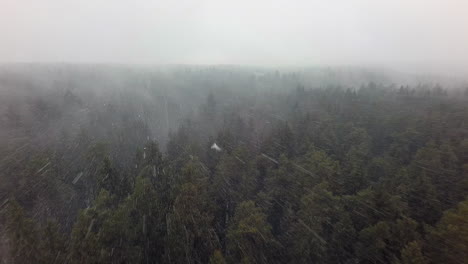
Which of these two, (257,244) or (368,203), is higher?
(368,203)

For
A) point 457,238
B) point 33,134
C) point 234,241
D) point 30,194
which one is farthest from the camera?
point 33,134

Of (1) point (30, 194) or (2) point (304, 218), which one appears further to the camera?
(1) point (30, 194)

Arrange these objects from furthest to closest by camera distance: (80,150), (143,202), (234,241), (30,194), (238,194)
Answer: (80,150) → (238,194) → (30,194) → (143,202) → (234,241)

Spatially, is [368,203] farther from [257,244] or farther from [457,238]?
[257,244]

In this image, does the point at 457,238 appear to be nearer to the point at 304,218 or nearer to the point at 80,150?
the point at 304,218

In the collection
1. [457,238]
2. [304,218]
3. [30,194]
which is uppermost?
[457,238]

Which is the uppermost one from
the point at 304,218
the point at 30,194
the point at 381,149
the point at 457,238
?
the point at 457,238

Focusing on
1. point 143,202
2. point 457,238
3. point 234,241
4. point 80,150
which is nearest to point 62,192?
point 143,202

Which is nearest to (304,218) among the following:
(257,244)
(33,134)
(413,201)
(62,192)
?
(257,244)

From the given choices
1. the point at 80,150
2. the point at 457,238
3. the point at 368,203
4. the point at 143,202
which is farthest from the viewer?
the point at 80,150
